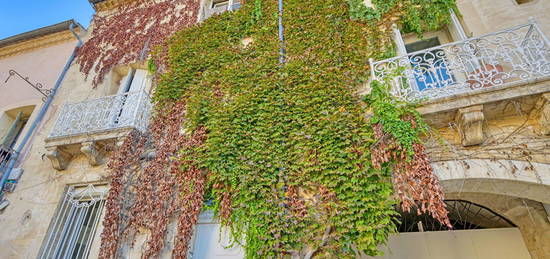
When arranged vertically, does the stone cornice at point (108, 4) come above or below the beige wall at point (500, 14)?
above

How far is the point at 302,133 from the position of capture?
406cm

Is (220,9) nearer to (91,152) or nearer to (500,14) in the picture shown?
(91,152)

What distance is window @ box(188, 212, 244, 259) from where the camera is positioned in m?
4.06

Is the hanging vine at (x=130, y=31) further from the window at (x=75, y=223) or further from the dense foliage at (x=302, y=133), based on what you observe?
the window at (x=75, y=223)

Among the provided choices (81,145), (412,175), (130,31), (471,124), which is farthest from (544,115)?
(130,31)

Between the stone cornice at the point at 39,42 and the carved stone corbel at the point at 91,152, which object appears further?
the stone cornice at the point at 39,42

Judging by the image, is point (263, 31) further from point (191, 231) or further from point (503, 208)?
point (503, 208)

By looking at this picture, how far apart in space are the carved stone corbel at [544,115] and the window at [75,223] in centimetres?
713

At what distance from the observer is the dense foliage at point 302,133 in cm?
344

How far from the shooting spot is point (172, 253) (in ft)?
12.4

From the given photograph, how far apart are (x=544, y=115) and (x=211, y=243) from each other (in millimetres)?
5117

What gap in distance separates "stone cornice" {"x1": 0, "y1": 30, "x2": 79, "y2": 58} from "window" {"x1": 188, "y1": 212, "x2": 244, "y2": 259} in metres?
7.83

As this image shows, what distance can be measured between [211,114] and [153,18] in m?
5.05

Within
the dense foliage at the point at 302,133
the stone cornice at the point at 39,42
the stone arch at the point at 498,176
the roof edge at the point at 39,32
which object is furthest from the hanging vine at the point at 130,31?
the stone arch at the point at 498,176
